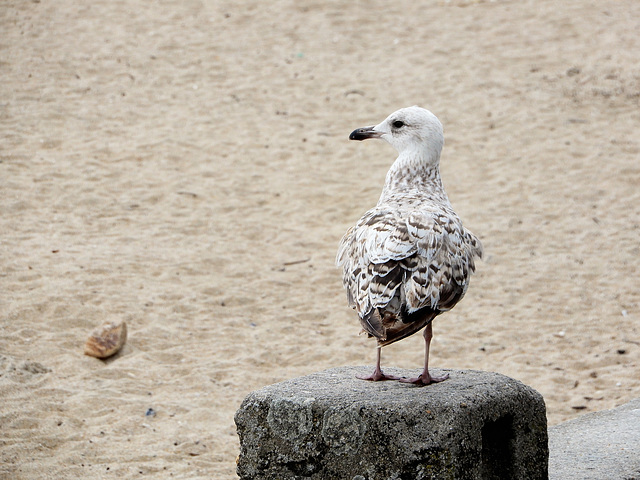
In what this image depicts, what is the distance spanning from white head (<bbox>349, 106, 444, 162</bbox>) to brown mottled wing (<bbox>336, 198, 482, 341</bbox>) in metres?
0.41

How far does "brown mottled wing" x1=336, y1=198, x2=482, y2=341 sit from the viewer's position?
131 inches

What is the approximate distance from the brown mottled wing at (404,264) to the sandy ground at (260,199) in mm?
2231

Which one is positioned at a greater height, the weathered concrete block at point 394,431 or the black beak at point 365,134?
the black beak at point 365,134

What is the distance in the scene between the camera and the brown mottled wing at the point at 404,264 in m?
3.32

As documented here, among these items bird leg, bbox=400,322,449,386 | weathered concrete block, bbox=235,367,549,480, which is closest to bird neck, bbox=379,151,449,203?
bird leg, bbox=400,322,449,386

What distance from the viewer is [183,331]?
6.77 metres

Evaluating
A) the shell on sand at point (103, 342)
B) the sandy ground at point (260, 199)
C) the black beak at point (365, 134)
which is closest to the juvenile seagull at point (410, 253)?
the black beak at point (365, 134)

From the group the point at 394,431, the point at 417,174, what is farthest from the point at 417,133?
the point at 394,431

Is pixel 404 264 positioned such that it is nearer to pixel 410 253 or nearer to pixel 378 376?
pixel 410 253

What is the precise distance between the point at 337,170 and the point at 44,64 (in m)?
4.72

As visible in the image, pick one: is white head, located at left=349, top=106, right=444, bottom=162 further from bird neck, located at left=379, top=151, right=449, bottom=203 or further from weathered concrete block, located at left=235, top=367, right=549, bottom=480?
weathered concrete block, located at left=235, top=367, right=549, bottom=480

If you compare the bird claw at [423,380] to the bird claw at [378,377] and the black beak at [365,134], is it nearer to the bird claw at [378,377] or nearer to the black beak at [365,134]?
the bird claw at [378,377]

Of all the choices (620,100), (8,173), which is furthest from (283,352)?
(620,100)

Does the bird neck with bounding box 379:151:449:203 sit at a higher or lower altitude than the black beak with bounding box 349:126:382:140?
lower
